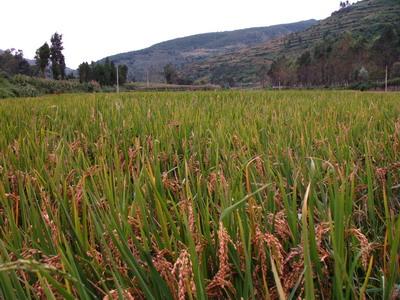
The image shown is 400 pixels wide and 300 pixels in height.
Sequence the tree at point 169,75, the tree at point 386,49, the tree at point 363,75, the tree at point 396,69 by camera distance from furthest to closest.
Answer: the tree at point 169,75 < the tree at point 386,49 < the tree at point 363,75 < the tree at point 396,69

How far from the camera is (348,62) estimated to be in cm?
5219

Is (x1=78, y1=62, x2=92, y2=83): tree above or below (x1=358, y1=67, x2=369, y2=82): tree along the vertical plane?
above

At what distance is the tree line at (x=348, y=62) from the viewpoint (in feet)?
157

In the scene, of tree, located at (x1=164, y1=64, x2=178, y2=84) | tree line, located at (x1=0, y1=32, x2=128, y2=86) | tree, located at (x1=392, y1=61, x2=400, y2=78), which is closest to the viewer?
tree, located at (x1=392, y1=61, x2=400, y2=78)

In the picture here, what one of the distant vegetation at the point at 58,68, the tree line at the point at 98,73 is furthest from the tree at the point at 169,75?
the tree line at the point at 98,73

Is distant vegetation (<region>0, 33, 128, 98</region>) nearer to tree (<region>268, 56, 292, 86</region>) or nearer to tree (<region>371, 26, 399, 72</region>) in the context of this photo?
tree (<region>268, 56, 292, 86</region>)

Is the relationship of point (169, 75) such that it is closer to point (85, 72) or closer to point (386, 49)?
point (85, 72)

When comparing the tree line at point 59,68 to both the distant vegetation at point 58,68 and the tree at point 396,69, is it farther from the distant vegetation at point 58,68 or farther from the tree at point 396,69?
the tree at point 396,69

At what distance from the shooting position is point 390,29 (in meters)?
47.2

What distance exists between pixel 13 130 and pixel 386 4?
106 meters

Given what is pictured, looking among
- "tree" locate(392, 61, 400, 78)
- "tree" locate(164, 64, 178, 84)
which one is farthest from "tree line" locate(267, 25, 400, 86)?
"tree" locate(164, 64, 178, 84)

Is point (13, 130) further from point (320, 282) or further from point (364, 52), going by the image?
point (364, 52)

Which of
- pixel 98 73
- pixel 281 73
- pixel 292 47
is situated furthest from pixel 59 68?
pixel 292 47

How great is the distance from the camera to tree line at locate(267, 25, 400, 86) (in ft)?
157
